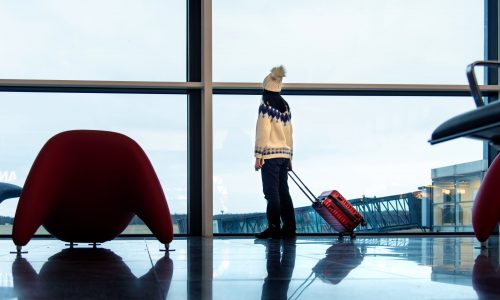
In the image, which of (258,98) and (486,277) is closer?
(486,277)

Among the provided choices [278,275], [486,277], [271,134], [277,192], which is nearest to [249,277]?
[278,275]

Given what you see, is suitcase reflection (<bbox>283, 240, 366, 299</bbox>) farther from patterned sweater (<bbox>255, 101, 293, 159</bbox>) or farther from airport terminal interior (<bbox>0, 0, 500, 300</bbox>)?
airport terminal interior (<bbox>0, 0, 500, 300</bbox>)

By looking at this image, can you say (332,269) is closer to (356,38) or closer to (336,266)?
(336,266)

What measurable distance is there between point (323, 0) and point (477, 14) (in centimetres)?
163

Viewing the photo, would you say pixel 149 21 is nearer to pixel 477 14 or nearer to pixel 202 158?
pixel 202 158

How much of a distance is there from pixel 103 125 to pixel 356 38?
2747mm

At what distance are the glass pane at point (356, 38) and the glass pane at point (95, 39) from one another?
559 mm

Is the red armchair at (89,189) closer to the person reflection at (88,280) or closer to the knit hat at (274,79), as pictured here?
the person reflection at (88,280)

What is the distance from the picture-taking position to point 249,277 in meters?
2.31

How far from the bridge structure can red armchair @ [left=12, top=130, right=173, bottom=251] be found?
11.0 ft

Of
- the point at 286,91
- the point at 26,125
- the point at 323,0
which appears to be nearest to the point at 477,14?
the point at 323,0

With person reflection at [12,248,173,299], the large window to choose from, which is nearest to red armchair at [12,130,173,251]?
person reflection at [12,248,173,299]

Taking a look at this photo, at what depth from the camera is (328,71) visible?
7.59 m

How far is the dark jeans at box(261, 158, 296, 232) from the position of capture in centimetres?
574
